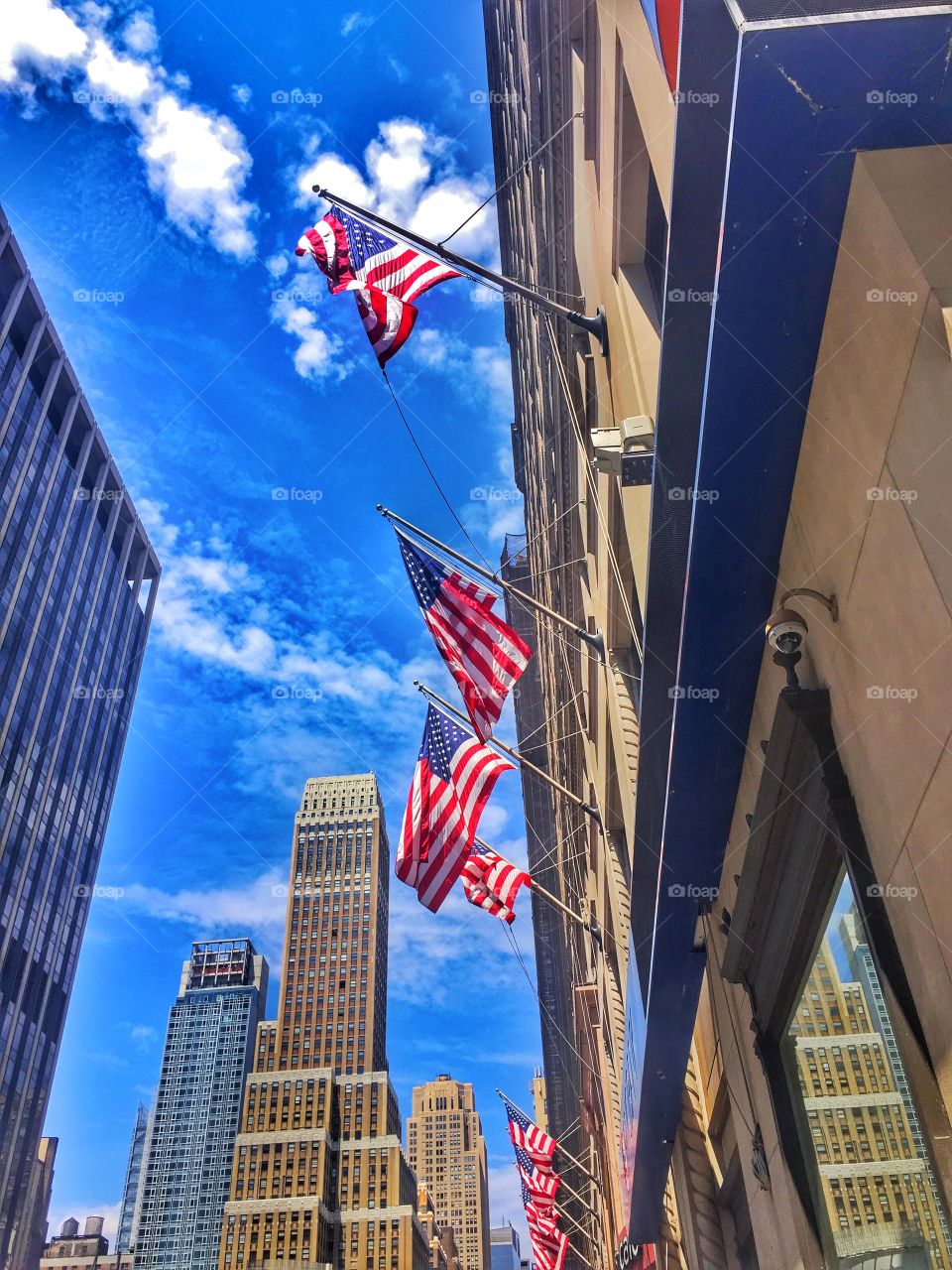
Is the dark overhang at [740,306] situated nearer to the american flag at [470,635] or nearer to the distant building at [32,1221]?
the american flag at [470,635]

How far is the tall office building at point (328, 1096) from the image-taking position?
342 feet

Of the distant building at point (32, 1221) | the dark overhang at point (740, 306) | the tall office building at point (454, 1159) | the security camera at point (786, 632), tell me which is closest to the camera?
the dark overhang at point (740, 306)

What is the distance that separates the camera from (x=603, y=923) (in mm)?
21125

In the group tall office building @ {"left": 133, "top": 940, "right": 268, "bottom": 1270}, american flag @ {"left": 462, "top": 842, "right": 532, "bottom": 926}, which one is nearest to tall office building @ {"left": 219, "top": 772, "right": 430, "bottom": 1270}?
tall office building @ {"left": 133, "top": 940, "right": 268, "bottom": 1270}

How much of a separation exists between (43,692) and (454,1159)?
5512 inches

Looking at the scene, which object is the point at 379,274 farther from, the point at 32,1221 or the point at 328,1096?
the point at 328,1096

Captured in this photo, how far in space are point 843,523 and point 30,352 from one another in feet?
305

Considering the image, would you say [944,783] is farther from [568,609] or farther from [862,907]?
[568,609]

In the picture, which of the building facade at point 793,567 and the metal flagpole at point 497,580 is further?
the metal flagpole at point 497,580

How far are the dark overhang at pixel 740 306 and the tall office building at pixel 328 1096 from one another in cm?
11459

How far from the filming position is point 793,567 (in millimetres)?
6207

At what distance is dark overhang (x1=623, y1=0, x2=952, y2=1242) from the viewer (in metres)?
4.33

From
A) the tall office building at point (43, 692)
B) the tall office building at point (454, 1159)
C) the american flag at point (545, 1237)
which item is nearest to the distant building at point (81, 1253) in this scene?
the tall office building at point (43, 692)

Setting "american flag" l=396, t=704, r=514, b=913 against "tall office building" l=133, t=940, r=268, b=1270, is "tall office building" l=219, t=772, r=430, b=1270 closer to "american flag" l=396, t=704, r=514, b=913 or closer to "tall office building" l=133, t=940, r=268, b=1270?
"tall office building" l=133, t=940, r=268, b=1270
